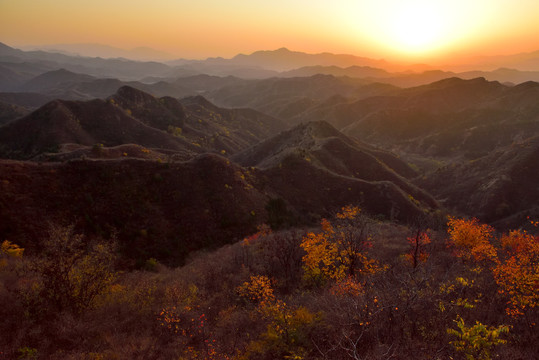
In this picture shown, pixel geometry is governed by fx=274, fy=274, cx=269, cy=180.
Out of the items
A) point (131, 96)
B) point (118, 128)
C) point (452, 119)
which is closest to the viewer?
point (118, 128)

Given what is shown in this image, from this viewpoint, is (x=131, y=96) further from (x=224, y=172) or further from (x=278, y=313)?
(x=278, y=313)

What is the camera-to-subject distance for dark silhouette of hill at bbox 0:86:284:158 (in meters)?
84.6

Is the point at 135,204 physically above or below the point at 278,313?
below

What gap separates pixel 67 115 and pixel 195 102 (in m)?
98.3

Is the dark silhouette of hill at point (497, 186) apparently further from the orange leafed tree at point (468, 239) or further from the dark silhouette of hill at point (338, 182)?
the orange leafed tree at point (468, 239)

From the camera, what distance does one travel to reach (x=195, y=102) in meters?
184

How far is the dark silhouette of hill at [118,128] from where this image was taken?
277ft

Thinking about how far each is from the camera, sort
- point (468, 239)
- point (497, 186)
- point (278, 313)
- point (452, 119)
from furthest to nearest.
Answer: point (452, 119) < point (497, 186) < point (468, 239) < point (278, 313)

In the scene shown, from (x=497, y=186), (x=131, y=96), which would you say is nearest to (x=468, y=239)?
(x=497, y=186)

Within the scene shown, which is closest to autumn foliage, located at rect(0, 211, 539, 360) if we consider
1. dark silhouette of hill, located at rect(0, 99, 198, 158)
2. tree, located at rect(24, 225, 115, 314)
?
tree, located at rect(24, 225, 115, 314)

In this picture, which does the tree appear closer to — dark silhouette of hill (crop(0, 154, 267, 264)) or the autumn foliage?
the autumn foliage

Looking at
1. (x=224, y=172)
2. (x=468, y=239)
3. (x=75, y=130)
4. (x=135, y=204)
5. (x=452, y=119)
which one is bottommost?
(x=135, y=204)

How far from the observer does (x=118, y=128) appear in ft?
329

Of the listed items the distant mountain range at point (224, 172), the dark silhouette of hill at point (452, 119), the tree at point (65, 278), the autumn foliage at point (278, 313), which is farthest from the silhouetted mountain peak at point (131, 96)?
the tree at point (65, 278)
